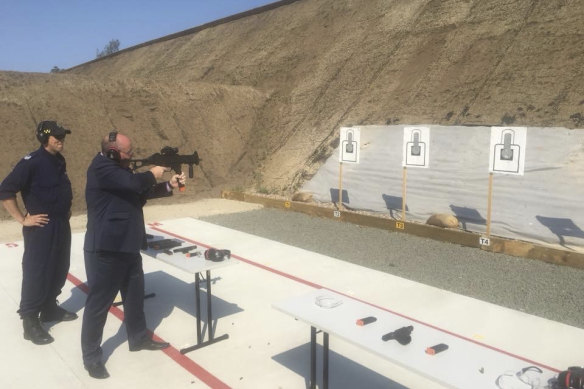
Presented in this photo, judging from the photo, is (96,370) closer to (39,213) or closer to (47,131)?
(39,213)

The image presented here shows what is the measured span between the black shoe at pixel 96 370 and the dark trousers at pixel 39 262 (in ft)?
3.06

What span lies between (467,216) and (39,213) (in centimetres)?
706

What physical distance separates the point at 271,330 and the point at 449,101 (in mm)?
9695

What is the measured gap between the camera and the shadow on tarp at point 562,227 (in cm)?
707

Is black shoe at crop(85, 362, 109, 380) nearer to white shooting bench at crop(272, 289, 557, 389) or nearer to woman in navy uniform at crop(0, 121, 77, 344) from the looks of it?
woman in navy uniform at crop(0, 121, 77, 344)

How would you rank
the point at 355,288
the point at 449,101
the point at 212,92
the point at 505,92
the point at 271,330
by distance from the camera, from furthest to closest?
the point at 212,92 < the point at 449,101 < the point at 505,92 < the point at 355,288 < the point at 271,330

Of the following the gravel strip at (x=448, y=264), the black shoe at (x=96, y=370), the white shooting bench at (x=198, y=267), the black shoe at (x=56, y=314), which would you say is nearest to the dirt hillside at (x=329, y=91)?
the gravel strip at (x=448, y=264)

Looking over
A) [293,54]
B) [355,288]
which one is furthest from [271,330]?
[293,54]

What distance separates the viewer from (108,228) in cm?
333

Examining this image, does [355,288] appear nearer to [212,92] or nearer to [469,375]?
[469,375]

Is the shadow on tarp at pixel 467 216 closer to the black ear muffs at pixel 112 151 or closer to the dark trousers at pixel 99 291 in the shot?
the dark trousers at pixel 99 291

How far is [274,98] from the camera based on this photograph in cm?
1752

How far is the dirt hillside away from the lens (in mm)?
11516

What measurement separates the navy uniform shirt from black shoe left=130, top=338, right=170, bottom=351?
52.7 inches
